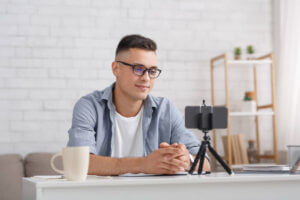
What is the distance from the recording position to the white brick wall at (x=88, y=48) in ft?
11.6

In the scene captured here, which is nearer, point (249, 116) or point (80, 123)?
point (80, 123)

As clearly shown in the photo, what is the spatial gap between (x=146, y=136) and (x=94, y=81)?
1462 millimetres

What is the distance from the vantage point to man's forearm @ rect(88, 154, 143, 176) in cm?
169

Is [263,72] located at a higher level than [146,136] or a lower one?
higher

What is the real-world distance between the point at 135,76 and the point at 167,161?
2.16 feet

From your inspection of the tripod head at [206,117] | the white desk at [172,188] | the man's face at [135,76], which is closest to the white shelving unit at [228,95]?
the man's face at [135,76]

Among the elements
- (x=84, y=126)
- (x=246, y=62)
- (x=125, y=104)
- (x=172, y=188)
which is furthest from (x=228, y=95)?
(x=172, y=188)

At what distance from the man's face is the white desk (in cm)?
93

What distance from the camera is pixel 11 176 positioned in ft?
10.6

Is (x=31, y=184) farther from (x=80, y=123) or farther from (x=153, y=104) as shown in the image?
(x=153, y=104)

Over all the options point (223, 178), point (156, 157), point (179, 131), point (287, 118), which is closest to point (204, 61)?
point (287, 118)

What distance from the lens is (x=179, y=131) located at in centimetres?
235

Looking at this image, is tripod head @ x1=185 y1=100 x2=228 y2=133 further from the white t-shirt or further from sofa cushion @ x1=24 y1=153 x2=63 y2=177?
sofa cushion @ x1=24 y1=153 x2=63 y2=177

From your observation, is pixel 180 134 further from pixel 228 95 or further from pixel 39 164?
pixel 228 95
